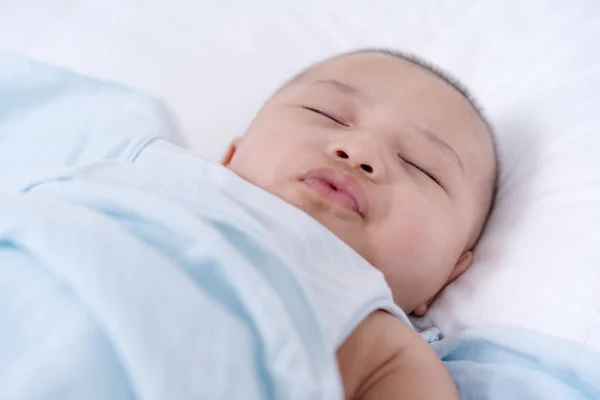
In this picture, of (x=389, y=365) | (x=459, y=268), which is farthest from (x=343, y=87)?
(x=389, y=365)

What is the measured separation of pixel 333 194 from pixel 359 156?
0.18 feet

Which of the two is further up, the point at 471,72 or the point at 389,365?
the point at 471,72

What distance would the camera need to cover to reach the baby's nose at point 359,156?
79 cm

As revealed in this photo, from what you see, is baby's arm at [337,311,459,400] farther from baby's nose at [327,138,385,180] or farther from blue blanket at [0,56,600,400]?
baby's nose at [327,138,385,180]

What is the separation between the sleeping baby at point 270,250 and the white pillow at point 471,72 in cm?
7

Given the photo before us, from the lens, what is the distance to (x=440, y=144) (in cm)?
89

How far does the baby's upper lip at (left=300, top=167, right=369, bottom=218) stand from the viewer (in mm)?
773

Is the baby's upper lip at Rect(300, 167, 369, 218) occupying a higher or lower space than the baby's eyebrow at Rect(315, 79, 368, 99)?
lower

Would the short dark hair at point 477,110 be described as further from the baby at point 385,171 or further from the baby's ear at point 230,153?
the baby's ear at point 230,153

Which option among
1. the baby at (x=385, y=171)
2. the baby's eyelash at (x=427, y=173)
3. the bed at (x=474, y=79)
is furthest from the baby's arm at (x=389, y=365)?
the baby's eyelash at (x=427, y=173)

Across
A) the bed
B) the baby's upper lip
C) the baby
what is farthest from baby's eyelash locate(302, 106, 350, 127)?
the bed

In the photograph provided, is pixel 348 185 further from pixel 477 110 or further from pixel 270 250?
pixel 477 110

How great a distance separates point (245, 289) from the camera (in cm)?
57

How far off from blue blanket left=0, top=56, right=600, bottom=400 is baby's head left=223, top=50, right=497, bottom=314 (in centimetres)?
8
